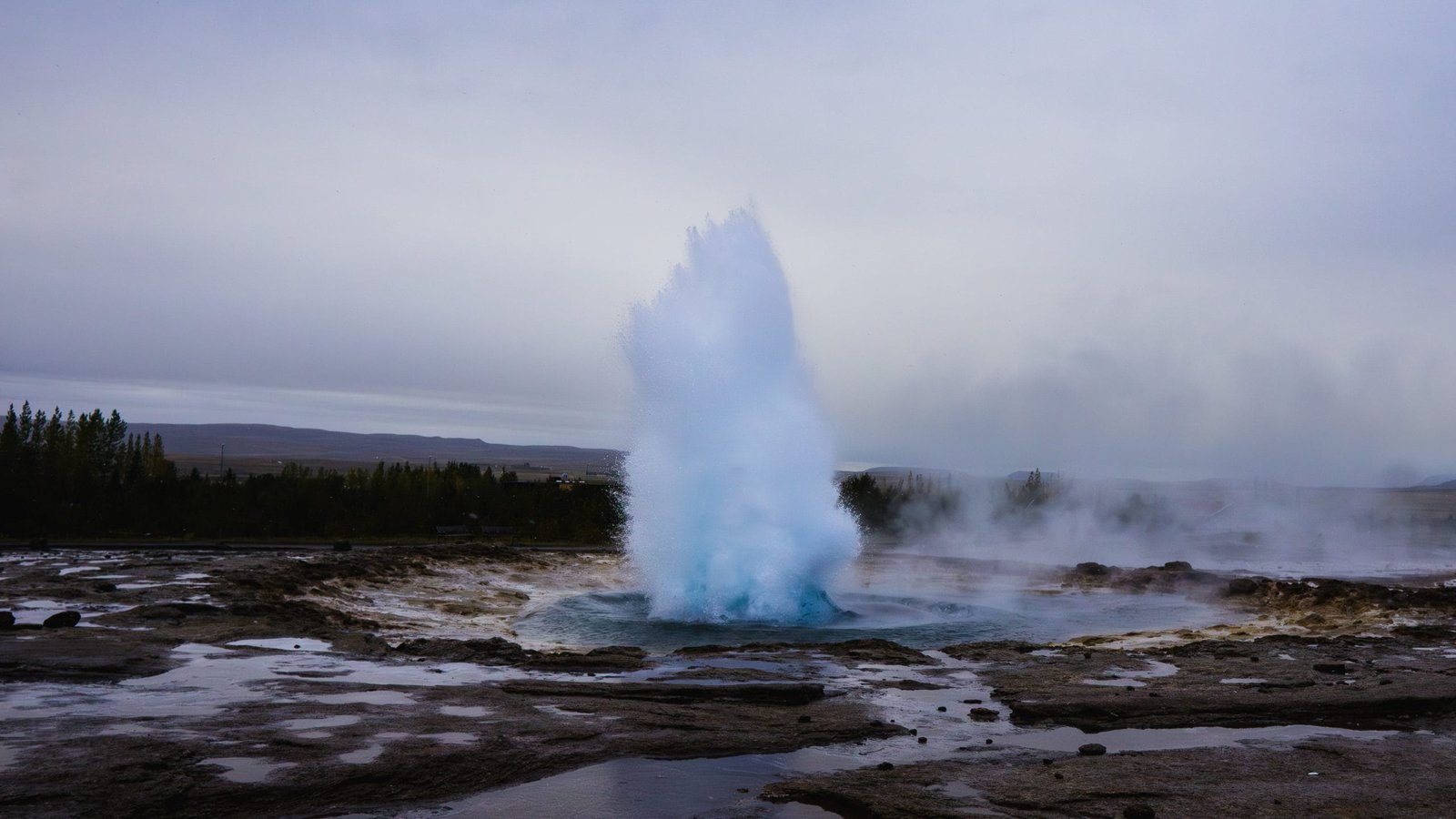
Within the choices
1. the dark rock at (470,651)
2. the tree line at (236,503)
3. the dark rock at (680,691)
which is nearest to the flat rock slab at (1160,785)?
the dark rock at (680,691)

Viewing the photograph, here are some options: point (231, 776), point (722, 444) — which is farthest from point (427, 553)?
point (231, 776)

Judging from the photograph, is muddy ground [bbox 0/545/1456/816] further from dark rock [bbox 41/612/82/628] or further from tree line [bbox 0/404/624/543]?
tree line [bbox 0/404/624/543]

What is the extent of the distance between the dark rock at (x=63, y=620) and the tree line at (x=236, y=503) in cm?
2753

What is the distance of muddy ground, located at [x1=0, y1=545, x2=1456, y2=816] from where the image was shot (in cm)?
778

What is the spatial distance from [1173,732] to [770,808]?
501 centimetres

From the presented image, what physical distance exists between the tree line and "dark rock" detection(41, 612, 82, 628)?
27.5 m

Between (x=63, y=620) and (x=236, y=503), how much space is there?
35.6 m

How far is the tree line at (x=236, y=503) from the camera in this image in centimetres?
4369

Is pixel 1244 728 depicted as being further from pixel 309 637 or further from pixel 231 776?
pixel 309 637

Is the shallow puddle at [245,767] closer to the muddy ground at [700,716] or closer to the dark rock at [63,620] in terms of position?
the muddy ground at [700,716]

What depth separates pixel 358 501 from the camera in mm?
51625

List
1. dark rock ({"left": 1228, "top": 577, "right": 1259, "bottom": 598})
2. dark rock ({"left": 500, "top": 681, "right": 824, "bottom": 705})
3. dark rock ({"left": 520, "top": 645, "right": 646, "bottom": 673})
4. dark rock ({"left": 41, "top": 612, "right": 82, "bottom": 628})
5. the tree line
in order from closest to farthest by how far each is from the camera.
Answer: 1. dark rock ({"left": 500, "top": 681, "right": 824, "bottom": 705})
2. dark rock ({"left": 520, "top": 645, "right": 646, "bottom": 673})
3. dark rock ({"left": 41, "top": 612, "right": 82, "bottom": 628})
4. dark rock ({"left": 1228, "top": 577, "right": 1259, "bottom": 598})
5. the tree line

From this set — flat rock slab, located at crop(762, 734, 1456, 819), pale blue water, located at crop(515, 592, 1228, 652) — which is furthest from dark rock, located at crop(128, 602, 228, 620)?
flat rock slab, located at crop(762, 734, 1456, 819)

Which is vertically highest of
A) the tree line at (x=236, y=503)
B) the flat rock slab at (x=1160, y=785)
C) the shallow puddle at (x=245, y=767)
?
the flat rock slab at (x=1160, y=785)
